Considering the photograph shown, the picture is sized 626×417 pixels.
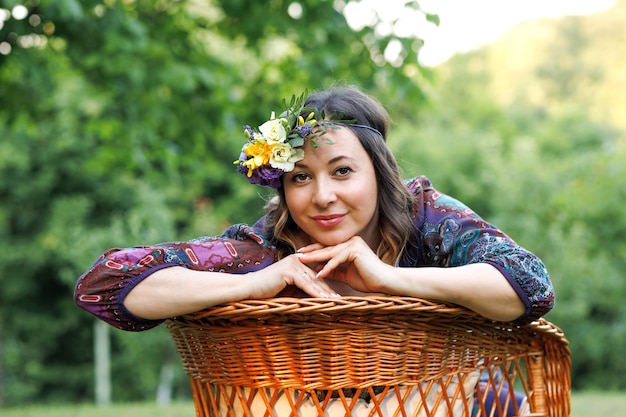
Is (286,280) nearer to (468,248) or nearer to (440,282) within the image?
(440,282)

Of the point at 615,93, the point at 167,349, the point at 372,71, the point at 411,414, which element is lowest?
the point at 167,349

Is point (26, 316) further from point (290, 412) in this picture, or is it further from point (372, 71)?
point (290, 412)

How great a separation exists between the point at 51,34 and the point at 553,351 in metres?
4.36

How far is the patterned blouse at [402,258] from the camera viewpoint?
215 cm

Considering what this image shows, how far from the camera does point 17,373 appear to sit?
14.2 m

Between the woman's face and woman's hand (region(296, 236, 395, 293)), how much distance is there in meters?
0.12

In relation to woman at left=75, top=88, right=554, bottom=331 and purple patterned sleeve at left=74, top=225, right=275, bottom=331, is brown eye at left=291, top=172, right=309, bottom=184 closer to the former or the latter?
woman at left=75, top=88, right=554, bottom=331

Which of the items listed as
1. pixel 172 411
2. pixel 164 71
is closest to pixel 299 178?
pixel 164 71

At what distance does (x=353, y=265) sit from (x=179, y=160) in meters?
4.83

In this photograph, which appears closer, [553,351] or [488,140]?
[553,351]

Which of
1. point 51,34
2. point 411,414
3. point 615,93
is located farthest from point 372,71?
point 615,93

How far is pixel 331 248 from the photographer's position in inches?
89.3

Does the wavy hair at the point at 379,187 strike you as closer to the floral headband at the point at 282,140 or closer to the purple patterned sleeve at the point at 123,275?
the floral headband at the point at 282,140

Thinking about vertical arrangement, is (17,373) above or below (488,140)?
below
